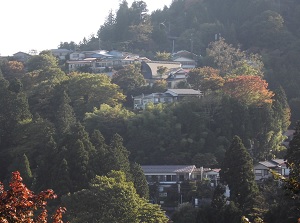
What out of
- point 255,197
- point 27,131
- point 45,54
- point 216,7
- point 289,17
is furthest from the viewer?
point 216,7

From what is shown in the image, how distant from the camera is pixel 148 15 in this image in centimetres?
5444

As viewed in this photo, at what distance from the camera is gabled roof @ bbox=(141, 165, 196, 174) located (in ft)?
87.9

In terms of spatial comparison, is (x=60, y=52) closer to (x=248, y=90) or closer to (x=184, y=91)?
(x=184, y=91)

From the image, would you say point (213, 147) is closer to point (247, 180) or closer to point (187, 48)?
point (247, 180)

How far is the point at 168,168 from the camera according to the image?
27.3m

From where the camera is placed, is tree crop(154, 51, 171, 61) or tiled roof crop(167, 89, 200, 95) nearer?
tiled roof crop(167, 89, 200, 95)

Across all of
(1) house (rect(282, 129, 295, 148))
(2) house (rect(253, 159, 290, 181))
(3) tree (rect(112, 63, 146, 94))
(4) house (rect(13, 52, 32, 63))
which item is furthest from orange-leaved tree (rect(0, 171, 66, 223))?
(4) house (rect(13, 52, 32, 63))

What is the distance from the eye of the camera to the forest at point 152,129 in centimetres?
2050

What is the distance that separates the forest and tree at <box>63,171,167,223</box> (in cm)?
3

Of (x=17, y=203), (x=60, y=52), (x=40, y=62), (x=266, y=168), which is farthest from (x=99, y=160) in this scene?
(x=60, y=52)

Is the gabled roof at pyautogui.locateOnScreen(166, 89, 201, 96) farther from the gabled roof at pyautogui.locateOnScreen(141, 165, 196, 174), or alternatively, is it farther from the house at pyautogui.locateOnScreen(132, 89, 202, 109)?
the gabled roof at pyautogui.locateOnScreen(141, 165, 196, 174)

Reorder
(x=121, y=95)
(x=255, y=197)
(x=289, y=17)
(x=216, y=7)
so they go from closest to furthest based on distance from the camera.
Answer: (x=255, y=197), (x=121, y=95), (x=289, y=17), (x=216, y=7)

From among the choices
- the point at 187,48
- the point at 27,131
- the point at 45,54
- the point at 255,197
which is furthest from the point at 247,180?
the point at 187,48

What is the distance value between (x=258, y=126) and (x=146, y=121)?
492cm
